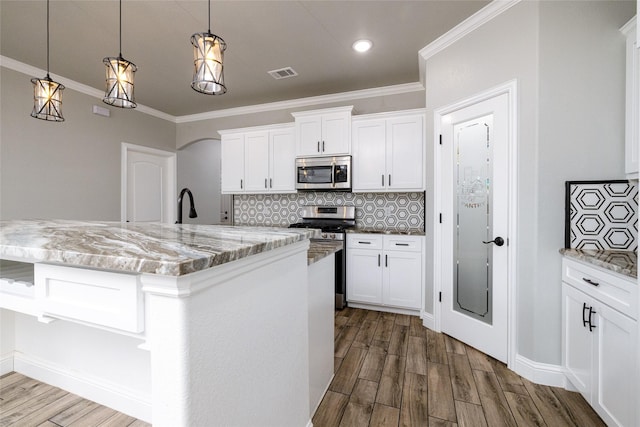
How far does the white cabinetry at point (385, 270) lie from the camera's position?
10.5 ft

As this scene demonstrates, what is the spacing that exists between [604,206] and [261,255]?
219 centimetres

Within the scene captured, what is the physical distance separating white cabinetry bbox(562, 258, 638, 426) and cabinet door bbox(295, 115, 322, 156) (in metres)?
2.76

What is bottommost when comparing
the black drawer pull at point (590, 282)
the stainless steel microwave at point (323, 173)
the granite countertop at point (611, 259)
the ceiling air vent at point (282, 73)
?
A: the black drawer pull at point (590, 282)

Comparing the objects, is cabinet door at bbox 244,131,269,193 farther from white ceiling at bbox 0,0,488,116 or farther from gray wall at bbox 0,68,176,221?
gray wall at bbox 0,68,176,221

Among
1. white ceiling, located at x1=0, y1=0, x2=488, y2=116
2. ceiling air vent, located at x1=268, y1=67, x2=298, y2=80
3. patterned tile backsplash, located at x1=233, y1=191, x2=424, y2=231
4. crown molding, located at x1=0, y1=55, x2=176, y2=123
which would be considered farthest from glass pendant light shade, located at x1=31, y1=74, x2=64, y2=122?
patterned tile backsplash, located at x1=233, y1=191, x2=424, y2=231

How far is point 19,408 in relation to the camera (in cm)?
157

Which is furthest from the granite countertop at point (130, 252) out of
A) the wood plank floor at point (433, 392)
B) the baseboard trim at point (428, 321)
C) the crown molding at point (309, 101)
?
the crown molding at point (309, 101)

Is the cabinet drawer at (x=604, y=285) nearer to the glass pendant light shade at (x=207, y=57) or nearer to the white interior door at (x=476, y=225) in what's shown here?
the white interior door at (x=476, y=225)

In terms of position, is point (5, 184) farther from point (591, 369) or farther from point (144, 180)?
point (591, 369)

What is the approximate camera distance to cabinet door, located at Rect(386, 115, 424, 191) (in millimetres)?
3346

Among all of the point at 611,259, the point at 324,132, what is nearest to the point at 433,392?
the point at 611,259

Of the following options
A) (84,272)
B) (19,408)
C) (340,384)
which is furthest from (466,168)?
(19,408)

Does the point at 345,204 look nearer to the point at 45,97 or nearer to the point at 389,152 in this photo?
the point at 389,152

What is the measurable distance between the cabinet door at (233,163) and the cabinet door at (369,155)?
175 cm
